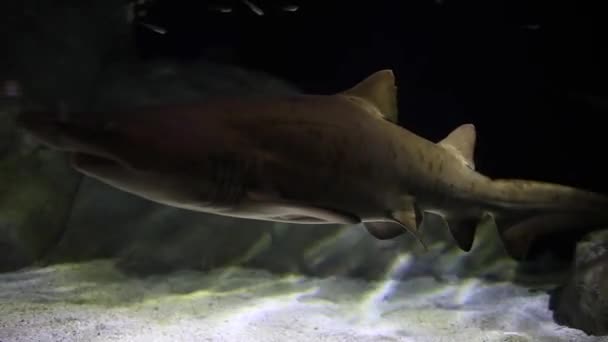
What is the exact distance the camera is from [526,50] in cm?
711

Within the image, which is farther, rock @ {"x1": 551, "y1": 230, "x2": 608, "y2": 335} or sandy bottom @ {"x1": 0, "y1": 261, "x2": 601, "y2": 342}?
rock @ {"x1": 551, "y1": 230, "x2": 608, "y2": 335}

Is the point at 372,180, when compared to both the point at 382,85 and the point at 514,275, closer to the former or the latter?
the point at 382,85

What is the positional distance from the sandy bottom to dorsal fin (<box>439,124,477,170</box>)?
5.06 feet

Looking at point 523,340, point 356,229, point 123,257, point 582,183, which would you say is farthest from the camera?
point 582,183

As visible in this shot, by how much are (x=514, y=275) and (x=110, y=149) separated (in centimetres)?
529

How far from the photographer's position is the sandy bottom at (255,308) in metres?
3.79

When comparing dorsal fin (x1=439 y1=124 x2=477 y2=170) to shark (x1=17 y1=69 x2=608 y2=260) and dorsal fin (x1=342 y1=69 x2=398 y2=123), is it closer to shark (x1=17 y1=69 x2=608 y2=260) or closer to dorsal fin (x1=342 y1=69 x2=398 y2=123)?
shark (x1=17 y1=69 x2=608 y2=260)

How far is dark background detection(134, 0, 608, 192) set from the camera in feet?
22.8

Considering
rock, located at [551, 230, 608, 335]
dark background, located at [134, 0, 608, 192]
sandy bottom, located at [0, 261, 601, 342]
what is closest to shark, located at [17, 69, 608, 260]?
rock, located at [551, 230, 608, 335]

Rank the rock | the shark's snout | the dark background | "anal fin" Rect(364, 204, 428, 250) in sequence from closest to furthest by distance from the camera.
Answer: the shark's snout → "anal fin" Rect(364, 204, 428, 250) → the rock → the dark background

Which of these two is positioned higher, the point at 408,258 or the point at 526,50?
the point at 526,50

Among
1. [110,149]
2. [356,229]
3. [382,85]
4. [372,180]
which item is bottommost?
[356,229]

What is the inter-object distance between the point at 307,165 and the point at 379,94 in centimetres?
86

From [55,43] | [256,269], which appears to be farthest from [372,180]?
[55,43]
